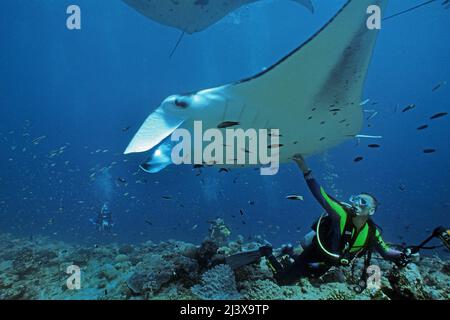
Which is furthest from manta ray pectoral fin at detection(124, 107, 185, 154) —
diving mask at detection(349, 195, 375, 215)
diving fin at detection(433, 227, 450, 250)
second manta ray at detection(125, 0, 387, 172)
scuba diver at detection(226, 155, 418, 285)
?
diving fin at detection(433, 227, 450, 250)

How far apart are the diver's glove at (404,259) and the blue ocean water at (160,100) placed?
5.21m

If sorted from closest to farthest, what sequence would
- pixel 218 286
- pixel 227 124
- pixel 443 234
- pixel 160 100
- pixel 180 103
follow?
pixel 180 103, pixel 227 124, pixel 443 234, pixel 218 286, pixel 160 100

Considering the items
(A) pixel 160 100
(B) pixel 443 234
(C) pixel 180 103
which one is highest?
(A) pixel 160 100

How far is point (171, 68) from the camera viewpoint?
51.2 metres

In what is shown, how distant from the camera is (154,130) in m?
2.38

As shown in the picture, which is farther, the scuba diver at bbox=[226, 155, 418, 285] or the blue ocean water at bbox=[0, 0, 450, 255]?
the blue ocean water at bbox=[0, 0, 450, 255]

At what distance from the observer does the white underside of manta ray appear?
8355mm

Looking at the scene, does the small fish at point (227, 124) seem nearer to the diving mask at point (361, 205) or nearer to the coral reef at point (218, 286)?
the diving mask at point (361, 205)

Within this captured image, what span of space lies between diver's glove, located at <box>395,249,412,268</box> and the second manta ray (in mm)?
2188

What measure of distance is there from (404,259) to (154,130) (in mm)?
3815

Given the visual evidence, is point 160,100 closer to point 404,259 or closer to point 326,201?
point 326,201

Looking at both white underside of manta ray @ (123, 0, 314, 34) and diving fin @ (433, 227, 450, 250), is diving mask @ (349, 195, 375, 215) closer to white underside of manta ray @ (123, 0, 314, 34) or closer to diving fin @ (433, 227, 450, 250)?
diving fin @ (433, 227, 450, 250)

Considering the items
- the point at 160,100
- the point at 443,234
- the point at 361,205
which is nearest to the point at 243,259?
the point at 361,205

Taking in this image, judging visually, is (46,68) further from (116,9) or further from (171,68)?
(116,9)
